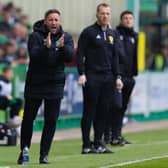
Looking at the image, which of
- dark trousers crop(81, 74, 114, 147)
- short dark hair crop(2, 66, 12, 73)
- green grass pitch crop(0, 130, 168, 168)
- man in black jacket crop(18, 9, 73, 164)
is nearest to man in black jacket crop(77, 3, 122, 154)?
dark trousers crop(81, 74, 114, 147)

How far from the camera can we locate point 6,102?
15.5 metres

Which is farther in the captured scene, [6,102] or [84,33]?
[6,102]

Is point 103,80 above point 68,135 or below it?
above

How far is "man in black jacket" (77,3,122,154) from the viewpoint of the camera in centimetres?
1152

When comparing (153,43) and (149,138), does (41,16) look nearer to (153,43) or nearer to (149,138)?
(149,138)

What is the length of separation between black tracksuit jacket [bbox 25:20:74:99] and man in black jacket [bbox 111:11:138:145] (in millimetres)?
3224

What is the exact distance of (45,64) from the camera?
32.9 feet

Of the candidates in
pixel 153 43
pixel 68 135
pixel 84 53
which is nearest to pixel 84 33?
pixel 84 53

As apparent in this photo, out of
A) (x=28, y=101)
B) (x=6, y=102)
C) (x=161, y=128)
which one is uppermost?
(x=28, y=101)

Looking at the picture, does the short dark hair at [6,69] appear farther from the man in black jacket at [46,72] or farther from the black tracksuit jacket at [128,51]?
the man in black jacket at [46,72]

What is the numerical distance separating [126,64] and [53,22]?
361 centimetres

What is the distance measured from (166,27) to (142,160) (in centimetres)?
1708

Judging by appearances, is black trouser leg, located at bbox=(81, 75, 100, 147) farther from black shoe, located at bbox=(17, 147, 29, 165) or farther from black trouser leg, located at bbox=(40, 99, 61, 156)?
black shoe, located at bbox=(17, 147, 29, 165)

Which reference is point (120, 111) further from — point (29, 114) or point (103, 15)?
point (29, 114)
